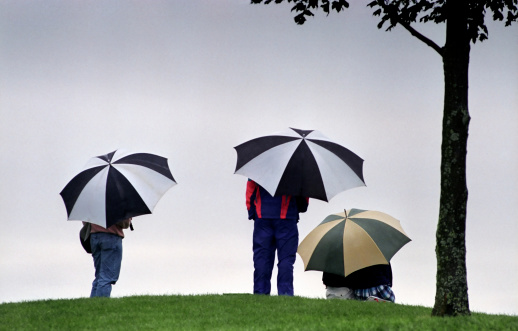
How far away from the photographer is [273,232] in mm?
15391

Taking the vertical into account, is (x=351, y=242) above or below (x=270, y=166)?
below

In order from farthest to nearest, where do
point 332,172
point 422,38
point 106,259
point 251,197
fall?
point 106,259 < point 251,197 < point 332,172 < point 422,38

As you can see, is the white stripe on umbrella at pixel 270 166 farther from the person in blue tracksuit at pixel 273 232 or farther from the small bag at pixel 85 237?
the small bag at pixel 85 237

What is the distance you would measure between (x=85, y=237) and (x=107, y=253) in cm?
65

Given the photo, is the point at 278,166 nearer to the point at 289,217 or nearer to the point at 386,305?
the point at 289,217

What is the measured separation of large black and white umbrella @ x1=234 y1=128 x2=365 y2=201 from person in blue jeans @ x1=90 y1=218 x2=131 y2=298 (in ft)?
→ 8.69

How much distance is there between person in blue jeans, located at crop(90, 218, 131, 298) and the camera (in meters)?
15.6

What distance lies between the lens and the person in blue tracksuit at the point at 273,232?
15.2 m

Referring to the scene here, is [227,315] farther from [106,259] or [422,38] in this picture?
[422,38]

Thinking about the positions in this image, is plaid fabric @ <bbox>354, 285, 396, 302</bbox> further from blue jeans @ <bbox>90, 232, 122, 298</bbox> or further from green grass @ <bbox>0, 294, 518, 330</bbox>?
blue jeans @ <bbox>90, 232, 122, 298</bbox>

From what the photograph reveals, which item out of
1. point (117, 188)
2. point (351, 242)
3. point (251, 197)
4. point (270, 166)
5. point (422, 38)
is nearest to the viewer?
point (422, 38)

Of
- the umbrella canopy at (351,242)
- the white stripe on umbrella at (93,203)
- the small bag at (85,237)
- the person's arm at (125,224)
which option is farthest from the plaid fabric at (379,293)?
the small bag at (85,237)

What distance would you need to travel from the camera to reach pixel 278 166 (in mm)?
14953

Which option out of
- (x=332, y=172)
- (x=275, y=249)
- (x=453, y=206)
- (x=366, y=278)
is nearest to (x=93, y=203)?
(x=275, y=249)
